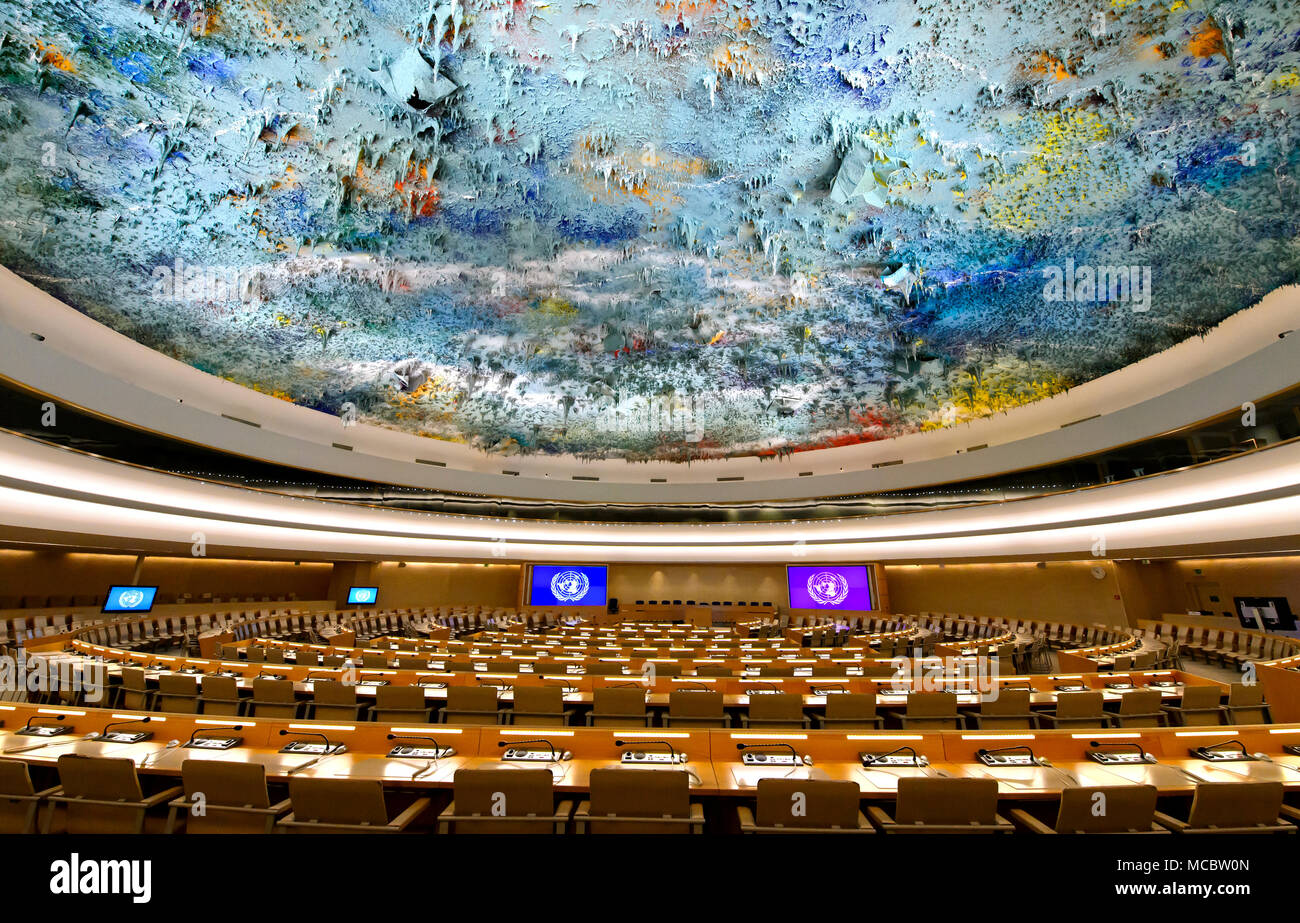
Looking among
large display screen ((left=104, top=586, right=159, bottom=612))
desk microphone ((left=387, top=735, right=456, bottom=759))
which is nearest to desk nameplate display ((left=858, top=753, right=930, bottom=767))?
desk microphone ((left=387, top=735, right=456, bottom=759))

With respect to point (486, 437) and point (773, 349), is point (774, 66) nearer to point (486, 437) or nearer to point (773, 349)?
point (773, 349)

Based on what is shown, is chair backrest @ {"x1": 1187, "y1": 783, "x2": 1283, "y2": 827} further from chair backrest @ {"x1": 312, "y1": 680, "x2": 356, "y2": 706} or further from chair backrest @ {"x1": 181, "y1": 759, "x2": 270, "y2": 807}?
chair backrest @ {"x1": 312, "y1": 680, "x2": 356, "y2": 706}

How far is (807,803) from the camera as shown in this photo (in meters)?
3.36

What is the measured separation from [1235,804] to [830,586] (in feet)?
60.5

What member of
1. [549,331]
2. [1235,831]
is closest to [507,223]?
[549,331]

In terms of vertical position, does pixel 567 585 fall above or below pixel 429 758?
below

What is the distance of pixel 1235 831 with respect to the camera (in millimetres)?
3340

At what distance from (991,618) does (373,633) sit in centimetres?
1956

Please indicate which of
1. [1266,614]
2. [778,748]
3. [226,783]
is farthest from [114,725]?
[1266,614]

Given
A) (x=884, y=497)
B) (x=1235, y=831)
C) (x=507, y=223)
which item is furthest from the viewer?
(x=884, y=497)

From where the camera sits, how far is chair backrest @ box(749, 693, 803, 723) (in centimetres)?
591

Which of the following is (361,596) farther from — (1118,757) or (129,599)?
(1118,757)

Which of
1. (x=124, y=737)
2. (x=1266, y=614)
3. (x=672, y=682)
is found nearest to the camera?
(x=124, y=737)

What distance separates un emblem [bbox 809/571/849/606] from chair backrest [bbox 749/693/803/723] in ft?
53.4
